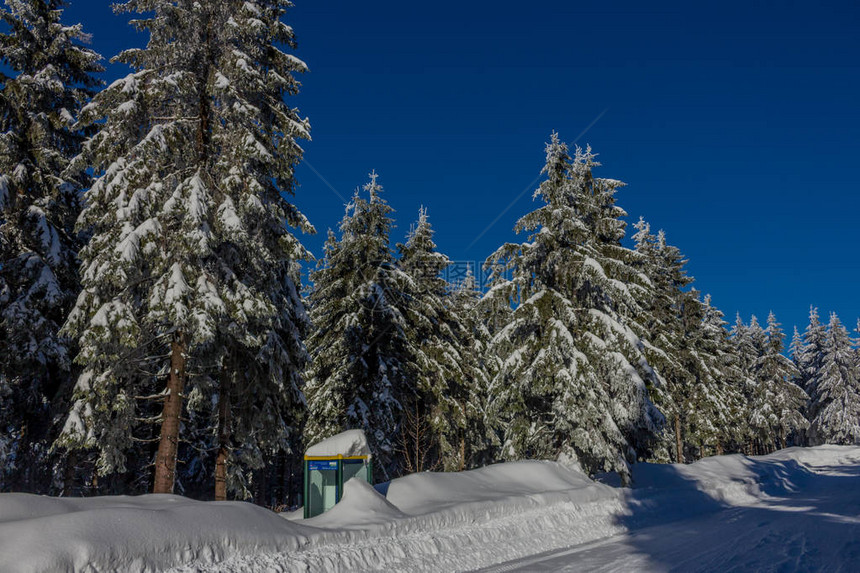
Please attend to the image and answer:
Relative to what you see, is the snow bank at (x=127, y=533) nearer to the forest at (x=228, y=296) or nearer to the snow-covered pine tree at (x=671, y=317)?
the forest at (x=228, y=296)

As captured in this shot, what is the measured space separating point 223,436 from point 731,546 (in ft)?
40.5

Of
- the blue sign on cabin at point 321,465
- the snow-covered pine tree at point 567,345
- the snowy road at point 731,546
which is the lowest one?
the snowy road at point 731,546

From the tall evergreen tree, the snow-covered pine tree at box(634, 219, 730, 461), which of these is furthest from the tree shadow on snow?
the tall evergreen tree

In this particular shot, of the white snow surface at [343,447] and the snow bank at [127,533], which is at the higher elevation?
the white snow surface at [343,447]

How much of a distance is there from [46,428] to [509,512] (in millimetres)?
14518

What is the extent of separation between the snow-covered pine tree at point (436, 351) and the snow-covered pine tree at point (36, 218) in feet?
39.1

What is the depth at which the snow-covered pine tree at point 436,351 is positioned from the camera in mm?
23797

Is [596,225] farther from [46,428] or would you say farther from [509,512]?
[46,428]

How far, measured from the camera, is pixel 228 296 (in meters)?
12.6

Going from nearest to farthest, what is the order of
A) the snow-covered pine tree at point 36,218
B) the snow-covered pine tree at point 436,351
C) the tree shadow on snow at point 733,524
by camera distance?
1. the tree shadow on snow at point 733,524
2. the snow-covered pine tree at point 36,218
3. the snow-covered pine tree at point 436,351

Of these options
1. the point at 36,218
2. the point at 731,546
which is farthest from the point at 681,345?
the point at 36,218

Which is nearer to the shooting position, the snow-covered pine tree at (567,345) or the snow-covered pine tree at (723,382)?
A: the snow-covered pine tree at (567,345)

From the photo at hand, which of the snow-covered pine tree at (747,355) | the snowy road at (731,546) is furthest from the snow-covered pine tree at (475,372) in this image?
the snow-covered pine tree at (747,355)

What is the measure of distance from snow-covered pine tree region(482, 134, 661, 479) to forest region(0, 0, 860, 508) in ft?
0.27
